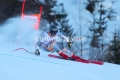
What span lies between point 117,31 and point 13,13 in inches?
292

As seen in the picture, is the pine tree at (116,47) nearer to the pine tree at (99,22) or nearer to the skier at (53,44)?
the pine tree at (99,22)

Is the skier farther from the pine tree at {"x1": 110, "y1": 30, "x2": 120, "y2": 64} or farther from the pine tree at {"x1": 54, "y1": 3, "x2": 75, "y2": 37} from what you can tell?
the pine tree at {"x1": 110, "y1": 30, "x2": 120, "y2": 64}

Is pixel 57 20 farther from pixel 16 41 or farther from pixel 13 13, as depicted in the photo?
pixel 16 41

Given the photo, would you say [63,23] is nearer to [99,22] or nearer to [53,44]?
[99,22]

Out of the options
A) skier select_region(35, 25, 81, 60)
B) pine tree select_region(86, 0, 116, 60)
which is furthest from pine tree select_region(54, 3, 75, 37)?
skier select_region(35, 25, 81, 60)

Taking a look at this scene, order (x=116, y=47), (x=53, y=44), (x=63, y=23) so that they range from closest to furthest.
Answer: (x=53, y=44) < (x=63, y=23) < (x=116, y=47)

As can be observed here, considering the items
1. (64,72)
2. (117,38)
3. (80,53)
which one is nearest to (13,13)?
(80,53)

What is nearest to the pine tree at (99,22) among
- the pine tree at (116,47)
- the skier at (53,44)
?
the pine tree at (116,47)

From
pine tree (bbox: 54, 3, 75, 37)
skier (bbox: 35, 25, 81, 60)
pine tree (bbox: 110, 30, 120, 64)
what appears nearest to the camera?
skier (bbox: 35, 25, 81, 60)

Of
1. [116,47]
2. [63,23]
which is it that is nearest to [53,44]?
[63,23]

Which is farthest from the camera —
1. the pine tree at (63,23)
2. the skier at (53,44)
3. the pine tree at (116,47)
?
the pine tree at (116,47)

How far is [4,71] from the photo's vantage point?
361 centimetres

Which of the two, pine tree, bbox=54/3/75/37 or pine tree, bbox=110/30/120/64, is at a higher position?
pine tree, bbox=54/3/75/37

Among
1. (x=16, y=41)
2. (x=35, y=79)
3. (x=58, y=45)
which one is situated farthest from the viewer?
(x=16, y=41)
